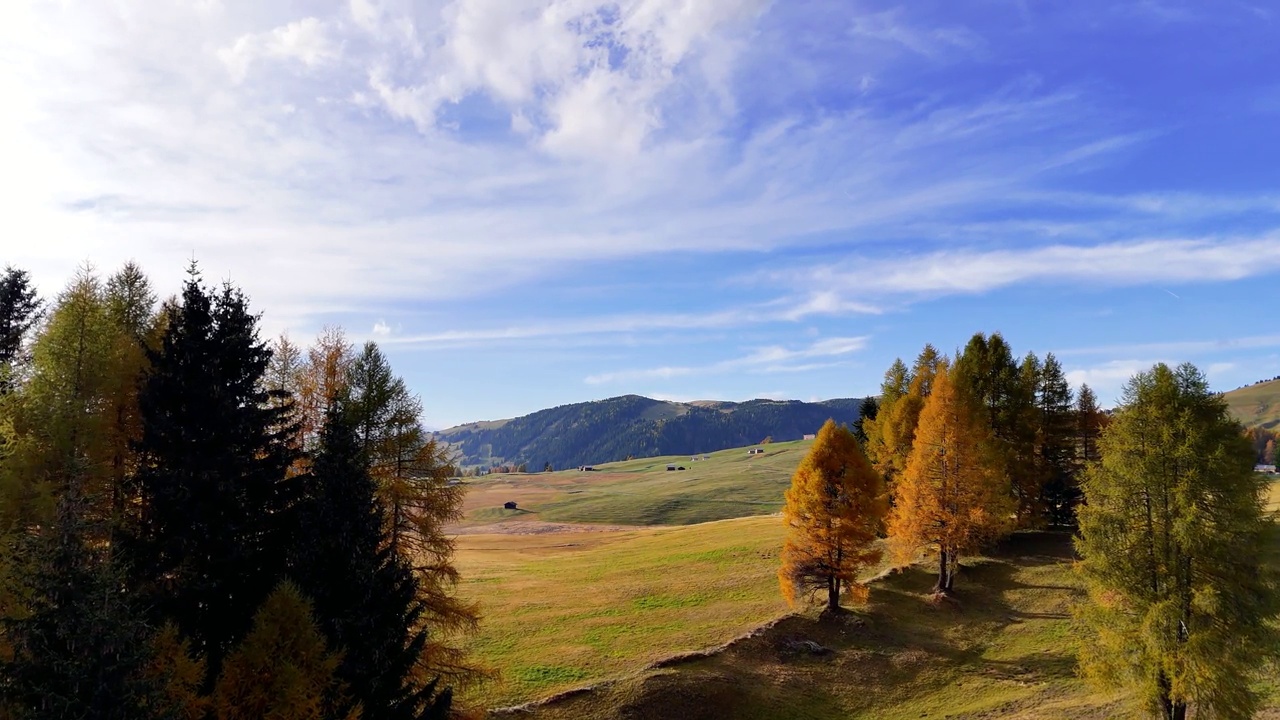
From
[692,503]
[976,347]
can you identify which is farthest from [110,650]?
[692,503]

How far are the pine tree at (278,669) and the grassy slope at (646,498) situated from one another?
336 ft

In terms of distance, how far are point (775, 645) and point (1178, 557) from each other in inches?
807

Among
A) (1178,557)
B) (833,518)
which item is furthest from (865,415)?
(1178,557)

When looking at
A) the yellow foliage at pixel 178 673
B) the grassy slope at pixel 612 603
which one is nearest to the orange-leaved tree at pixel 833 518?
the grassy slope at pixel 612 603

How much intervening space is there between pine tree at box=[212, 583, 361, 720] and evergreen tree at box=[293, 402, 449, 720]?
2051mm

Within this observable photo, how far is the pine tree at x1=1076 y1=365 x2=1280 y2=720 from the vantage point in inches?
961

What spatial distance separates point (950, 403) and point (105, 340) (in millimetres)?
46325

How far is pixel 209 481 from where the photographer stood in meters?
21.5

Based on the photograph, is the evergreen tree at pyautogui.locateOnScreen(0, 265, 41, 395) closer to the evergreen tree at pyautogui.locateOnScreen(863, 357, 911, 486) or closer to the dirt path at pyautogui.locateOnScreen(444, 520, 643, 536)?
the evergreen tree at pyautogui.locateOnScreen(863, 357, 911, 486)

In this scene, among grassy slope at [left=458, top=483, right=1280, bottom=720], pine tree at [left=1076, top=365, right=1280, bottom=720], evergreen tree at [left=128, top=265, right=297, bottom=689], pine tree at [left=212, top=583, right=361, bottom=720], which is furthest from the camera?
grassy slope at [left=458, top=483, right=1280, bottom=720]

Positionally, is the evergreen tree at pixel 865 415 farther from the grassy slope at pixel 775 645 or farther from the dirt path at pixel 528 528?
the dirt path at pixel 528 528

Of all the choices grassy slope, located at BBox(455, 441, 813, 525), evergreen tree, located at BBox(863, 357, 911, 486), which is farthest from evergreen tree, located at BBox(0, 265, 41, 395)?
grassy slope, located at BBox(455, 441, 813, 525)

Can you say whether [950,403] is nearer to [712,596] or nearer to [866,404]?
[712,596]

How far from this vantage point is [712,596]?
162 ft
